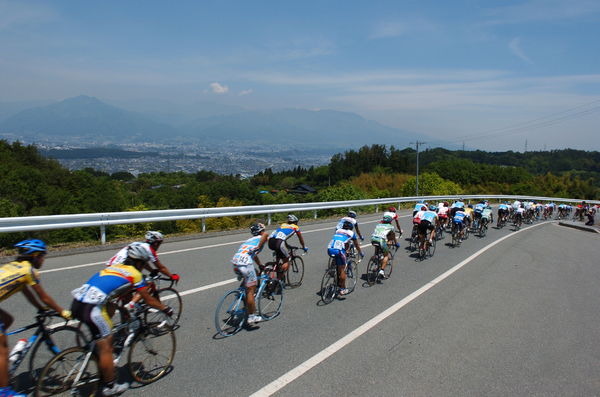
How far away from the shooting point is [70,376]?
407 centimetres

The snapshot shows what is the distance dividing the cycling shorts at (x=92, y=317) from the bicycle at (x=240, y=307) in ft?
5.89

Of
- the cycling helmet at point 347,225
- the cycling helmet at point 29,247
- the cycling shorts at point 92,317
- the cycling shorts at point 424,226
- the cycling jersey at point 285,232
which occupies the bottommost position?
the cycling shorts at point 424,226

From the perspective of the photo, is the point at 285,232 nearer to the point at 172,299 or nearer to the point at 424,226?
the point at 172,299

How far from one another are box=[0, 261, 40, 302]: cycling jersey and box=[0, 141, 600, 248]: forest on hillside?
12604 mm

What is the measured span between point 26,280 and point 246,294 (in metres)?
2.90

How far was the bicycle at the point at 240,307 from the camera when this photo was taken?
5.92m

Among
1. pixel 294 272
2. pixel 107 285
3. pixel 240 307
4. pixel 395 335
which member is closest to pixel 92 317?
pixel 107 285

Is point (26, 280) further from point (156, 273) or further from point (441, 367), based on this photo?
point (441, 367)

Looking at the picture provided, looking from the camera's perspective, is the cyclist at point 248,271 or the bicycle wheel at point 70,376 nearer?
the bicycle wheel at point 70,376

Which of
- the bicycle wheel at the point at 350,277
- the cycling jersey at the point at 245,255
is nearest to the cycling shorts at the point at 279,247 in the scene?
the bicycle wheel at the point at 350,277

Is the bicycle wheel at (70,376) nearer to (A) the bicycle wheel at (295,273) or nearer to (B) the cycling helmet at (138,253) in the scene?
(B) the cycling helmet at (138,253)

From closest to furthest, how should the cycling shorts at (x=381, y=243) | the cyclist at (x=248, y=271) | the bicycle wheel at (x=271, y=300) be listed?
1. the cyclist at (x=248, y=271)
2. the bicycle wheel at (x=271, y=300)
3. the cycling shorts at (x=381, y=243)

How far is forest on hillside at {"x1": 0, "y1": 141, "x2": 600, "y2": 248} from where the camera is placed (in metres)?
32.5

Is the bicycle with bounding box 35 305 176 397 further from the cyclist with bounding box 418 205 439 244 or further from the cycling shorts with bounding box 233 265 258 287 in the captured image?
the cyclist with bounding box 418 205 439 244
